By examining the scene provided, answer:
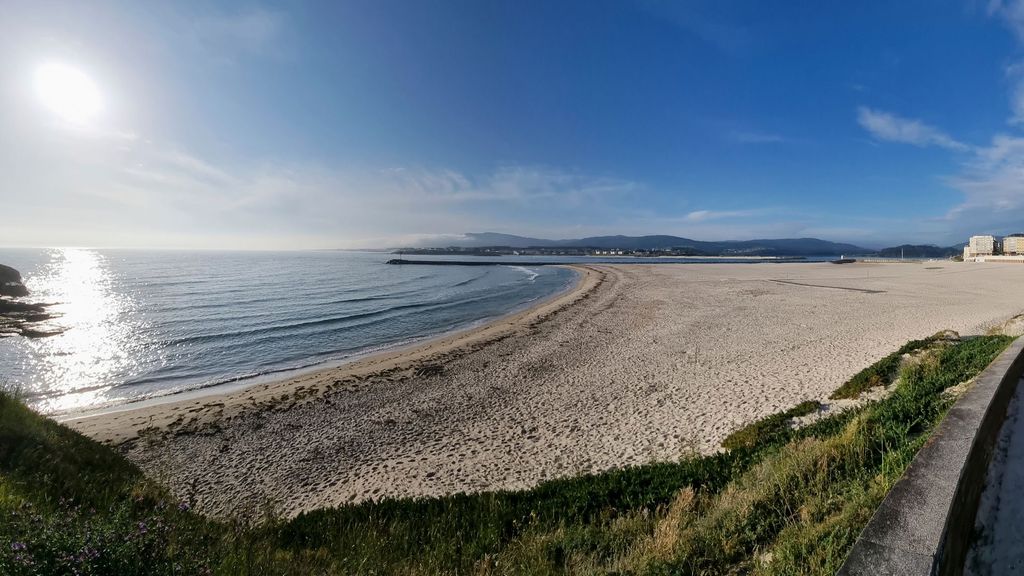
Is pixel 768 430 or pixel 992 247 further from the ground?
pixel 992 247

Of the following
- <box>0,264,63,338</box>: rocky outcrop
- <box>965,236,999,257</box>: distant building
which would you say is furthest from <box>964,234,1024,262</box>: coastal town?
<box>0,264,63,338</box>: rocky outcrop

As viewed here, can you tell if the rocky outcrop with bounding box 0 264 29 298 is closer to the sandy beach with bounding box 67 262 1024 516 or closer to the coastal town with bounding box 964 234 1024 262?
the sandy beach with bounding box 67 262 1024 516

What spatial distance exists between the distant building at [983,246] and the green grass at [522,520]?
14831 centimetres

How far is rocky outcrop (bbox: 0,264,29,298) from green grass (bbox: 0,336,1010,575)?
46.2 metres

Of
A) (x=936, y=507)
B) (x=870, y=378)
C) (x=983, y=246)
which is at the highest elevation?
(x=983, y=246)

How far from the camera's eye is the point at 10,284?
36.5m

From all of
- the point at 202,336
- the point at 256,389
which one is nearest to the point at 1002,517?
the point at 256,389

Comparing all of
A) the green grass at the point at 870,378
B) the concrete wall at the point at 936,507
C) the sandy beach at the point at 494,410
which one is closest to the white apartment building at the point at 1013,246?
the sandy beach at the point at 494,410

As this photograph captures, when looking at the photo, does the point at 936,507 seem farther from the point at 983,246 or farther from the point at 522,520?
the point at 983,246

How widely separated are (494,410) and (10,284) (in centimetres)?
5224

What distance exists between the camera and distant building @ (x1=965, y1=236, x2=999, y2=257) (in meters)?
104

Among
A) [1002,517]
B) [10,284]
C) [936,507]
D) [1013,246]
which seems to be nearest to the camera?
[936,507]

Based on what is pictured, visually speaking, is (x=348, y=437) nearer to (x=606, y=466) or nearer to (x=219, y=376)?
(x=606, y=466)

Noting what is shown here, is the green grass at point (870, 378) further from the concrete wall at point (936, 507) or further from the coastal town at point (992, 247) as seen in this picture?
the coastal town at point (992, 247)
